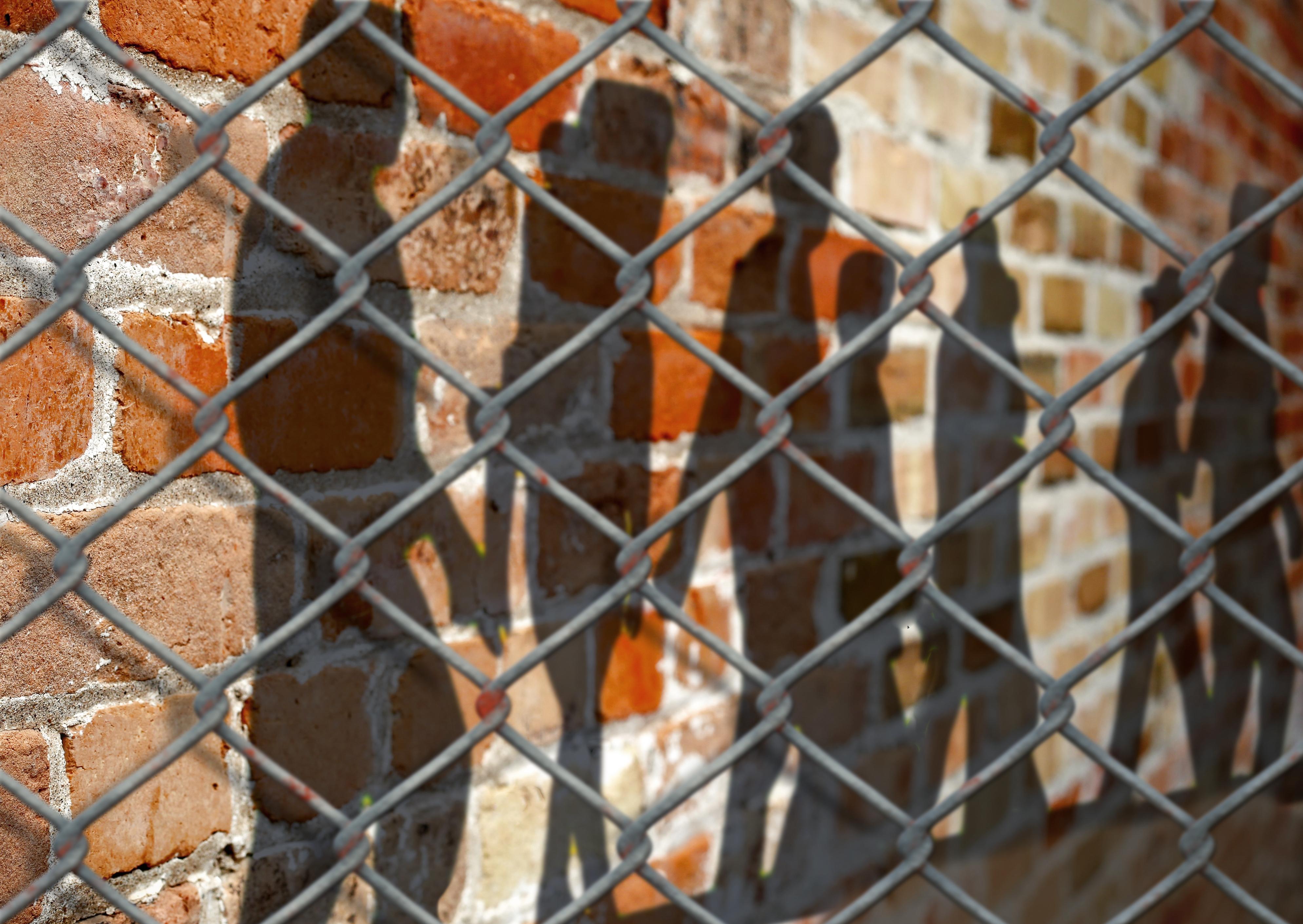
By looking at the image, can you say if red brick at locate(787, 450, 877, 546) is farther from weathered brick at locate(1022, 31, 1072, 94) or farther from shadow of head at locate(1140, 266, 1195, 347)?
shadow of head at locate(1140, 266, 1195, 347)

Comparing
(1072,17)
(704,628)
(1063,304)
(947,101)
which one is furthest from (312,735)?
(1072,17)

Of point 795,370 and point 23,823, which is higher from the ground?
point 795,370

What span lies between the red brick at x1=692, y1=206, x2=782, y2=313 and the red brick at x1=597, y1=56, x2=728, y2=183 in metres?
0.05

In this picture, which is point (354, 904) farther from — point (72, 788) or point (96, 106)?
point (96, 106)

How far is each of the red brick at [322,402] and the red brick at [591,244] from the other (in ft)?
0.52

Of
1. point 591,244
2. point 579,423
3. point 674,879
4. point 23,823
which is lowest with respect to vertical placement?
point 674,879

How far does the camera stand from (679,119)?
35.9 inches

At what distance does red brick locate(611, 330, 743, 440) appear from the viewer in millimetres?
878

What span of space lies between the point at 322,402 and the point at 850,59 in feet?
2.35

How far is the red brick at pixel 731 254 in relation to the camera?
3.04ft

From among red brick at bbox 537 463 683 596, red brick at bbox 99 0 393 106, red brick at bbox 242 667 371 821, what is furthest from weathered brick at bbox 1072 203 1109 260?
red brick at bbox 242 667 371 821

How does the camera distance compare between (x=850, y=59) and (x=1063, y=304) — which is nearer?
(x=850, y=59)

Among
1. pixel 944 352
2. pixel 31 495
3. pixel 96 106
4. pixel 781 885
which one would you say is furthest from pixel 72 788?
pixel 944 352

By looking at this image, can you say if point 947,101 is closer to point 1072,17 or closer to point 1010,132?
point 1010,132
